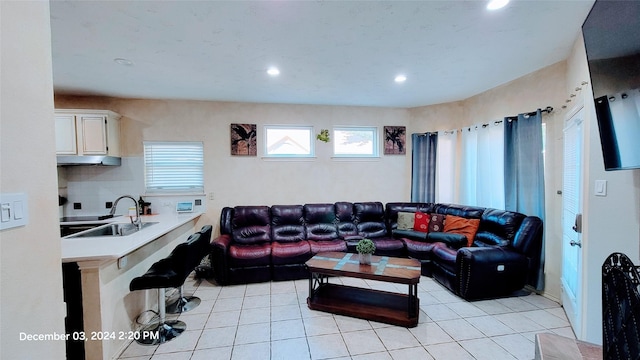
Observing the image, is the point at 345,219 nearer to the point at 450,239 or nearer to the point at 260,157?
the point at 450,239

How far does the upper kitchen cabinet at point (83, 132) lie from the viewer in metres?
3.74

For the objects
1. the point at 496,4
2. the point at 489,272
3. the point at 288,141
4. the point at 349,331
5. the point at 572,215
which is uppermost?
the point at 496,4

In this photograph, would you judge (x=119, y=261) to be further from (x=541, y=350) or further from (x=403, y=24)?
(x=403, y=24)

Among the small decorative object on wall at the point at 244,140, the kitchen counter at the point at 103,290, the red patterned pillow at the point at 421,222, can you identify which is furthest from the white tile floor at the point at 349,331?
the small decorative object on wall at the point at 244,140

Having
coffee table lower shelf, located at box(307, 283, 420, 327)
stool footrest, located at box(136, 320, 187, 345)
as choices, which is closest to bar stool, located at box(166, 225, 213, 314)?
stool footrest, located at box(136, 320, 187, 345)

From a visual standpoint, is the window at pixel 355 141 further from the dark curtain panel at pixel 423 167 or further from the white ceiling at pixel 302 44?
the white ceiling at pixel 302 44

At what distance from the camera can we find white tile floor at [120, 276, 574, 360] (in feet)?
7.23

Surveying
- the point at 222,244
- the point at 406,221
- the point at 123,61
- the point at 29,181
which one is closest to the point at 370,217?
the point at 406,221

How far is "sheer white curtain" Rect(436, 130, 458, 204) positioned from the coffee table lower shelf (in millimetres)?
2365

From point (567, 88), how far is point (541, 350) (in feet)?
9.93

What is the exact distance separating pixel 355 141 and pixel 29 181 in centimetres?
444

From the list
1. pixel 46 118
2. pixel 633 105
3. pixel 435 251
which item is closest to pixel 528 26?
pixel 633 105

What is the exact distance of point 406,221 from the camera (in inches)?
175

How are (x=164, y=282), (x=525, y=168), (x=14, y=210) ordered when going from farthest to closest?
1. (x=525, y=168)
2. (x=164, y=282)
3. (x=14, y=210)
